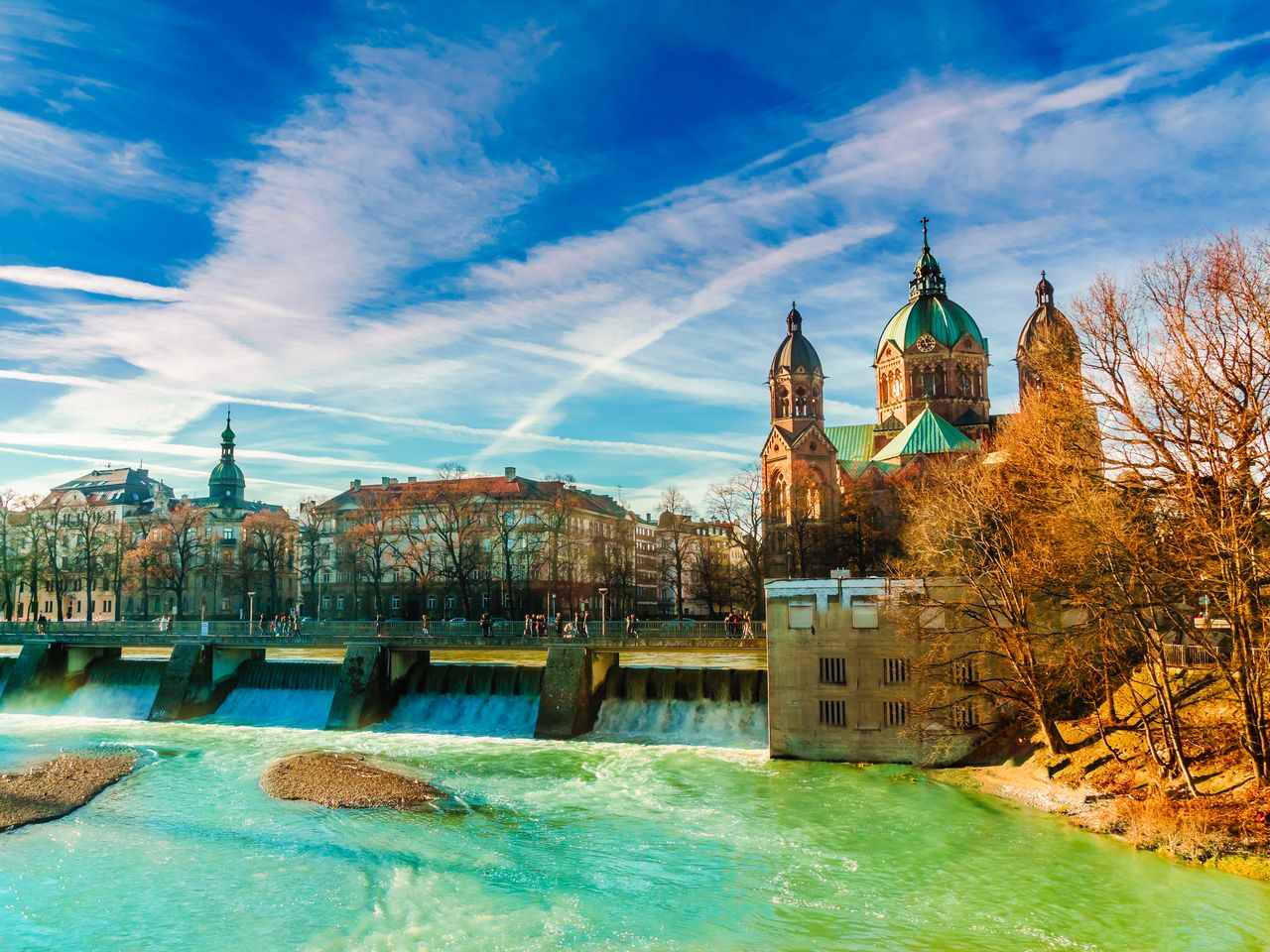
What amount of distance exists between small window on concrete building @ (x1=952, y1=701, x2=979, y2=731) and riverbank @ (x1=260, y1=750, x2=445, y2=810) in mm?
15949

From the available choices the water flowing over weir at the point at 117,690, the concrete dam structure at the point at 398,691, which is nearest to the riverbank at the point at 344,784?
the concrete dam structure at the point at 398,691

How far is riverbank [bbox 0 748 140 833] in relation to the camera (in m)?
27.1

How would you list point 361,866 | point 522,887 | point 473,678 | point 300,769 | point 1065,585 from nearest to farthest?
point 522,887 < point 361,866 < point 1065,585 < point 300,769 < point 473,678

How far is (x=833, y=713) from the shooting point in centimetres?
3170

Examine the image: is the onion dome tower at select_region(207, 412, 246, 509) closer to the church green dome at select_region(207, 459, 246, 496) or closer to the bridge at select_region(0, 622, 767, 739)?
the church green dome at select_region(207, 459, 246, 496)

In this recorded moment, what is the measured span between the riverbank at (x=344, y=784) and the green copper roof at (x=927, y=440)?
60923mm

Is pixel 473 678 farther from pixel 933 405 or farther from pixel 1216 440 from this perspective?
pixel 933 405

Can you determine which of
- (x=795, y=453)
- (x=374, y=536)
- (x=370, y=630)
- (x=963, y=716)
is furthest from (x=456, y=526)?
(x=963, y=716)

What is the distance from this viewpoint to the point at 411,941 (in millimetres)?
17828

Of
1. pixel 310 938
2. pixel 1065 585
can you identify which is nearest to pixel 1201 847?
pixel 1065 585

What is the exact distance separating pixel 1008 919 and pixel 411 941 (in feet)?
37.0

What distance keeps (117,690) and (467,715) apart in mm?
20921

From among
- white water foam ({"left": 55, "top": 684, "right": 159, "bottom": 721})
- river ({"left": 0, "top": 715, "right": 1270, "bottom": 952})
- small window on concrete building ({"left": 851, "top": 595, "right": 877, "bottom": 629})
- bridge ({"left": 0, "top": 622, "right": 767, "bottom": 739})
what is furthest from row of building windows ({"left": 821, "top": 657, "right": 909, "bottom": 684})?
white water foam ({"left": 55, "top": 684, "right": 159, "bottom": 721})

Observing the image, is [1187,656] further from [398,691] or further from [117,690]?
[117,690]
